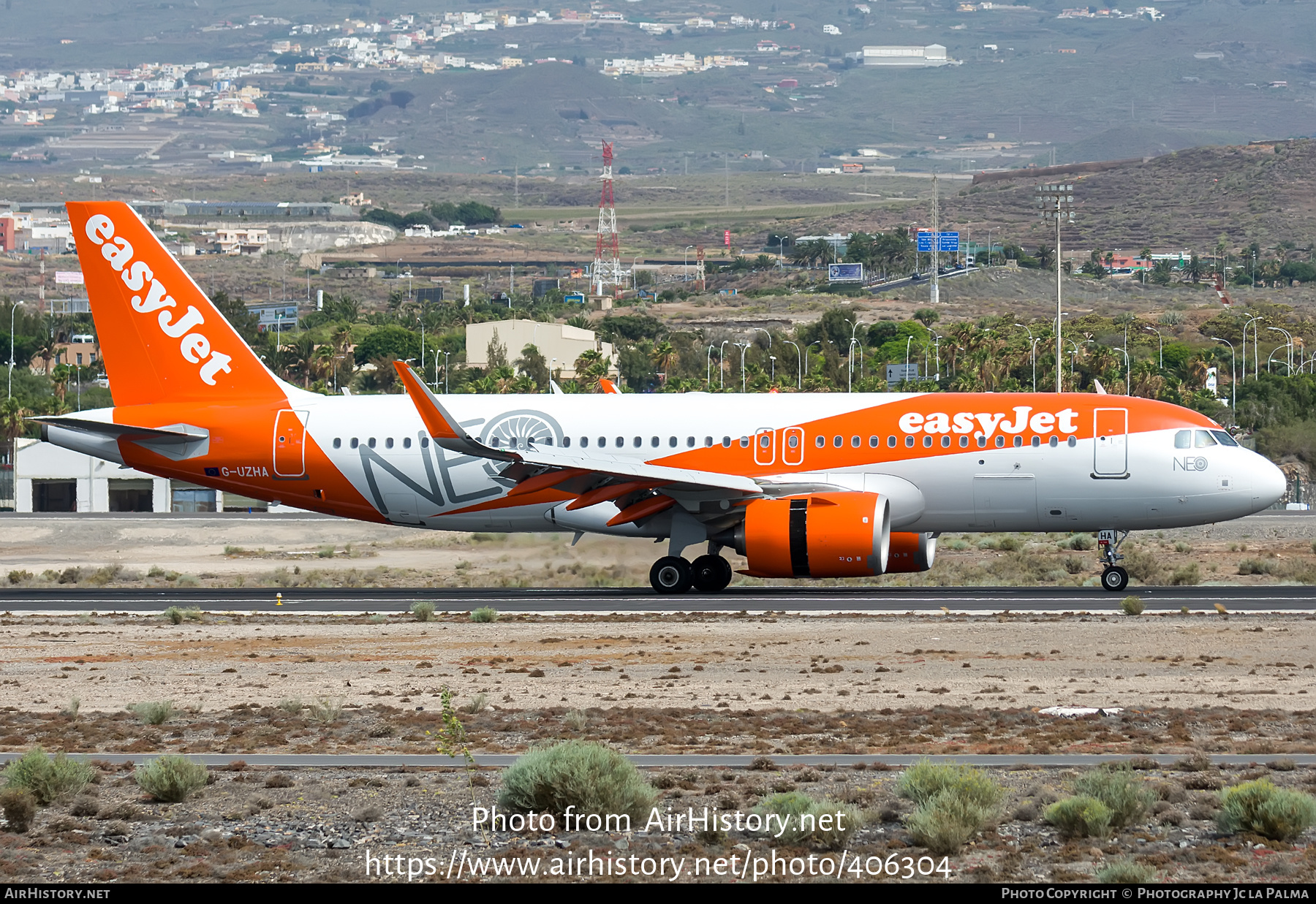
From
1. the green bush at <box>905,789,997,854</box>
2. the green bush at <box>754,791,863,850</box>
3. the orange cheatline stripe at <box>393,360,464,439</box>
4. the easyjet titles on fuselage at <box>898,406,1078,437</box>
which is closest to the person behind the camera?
the green bush at <box>905,789,997,854</box>

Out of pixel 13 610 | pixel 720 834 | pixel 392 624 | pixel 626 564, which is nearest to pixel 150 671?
pixel 392 624

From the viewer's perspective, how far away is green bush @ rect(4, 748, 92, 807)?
50.9 feet

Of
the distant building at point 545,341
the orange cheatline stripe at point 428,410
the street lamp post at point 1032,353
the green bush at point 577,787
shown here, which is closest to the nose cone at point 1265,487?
the orange cheatline stripe at point 428,410

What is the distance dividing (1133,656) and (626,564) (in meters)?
16.6

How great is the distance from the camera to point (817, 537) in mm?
32219

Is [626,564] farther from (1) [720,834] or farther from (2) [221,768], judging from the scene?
(1) [720,834]

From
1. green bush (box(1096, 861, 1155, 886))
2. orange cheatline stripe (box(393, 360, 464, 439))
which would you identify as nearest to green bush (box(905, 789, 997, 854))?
green bush (box(1096, 861, 1155, 886))

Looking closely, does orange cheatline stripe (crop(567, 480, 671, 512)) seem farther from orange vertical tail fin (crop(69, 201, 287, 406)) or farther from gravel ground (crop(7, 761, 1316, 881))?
gravel ground (crop(7, 761, 1316, 881))

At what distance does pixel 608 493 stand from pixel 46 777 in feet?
64.0

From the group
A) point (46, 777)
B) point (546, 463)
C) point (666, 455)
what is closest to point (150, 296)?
point (546, 463)

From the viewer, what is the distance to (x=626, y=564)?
3928 cm

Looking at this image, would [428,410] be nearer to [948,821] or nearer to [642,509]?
[642,509]

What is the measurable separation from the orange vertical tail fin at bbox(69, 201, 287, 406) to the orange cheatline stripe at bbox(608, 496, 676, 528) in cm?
872

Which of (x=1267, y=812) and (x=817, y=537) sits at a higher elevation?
(x=817, y=537)
